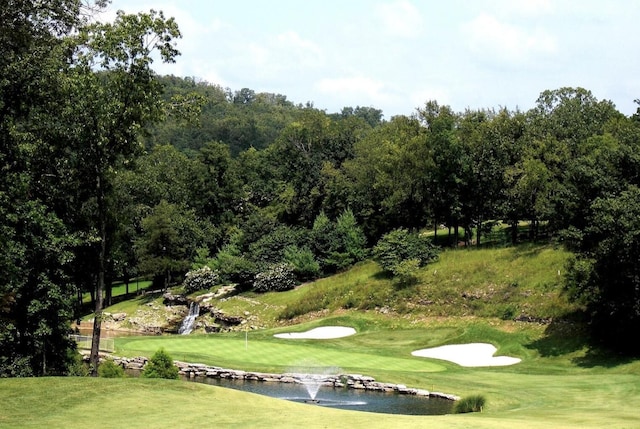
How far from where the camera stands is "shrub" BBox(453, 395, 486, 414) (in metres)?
22.2

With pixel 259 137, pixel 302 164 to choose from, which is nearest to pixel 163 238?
pixel 302 164

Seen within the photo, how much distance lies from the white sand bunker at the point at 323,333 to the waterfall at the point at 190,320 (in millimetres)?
14999

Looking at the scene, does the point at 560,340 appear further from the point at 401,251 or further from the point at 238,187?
the point at 238,187

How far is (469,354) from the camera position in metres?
37.8

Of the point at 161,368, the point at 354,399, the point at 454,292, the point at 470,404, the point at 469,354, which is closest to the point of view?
the point at 470,404

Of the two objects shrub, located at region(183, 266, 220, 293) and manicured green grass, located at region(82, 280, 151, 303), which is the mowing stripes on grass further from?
manicured green grass, located at region(82, 280, 151, 303)

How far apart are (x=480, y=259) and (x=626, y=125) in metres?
20.8

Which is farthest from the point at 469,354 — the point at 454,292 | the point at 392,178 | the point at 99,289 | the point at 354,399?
the point at 392,178

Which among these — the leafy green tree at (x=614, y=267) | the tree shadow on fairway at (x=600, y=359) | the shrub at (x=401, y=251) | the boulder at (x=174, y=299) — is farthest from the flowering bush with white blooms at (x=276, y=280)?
the tree shadow on fairway at (x=600, y=359)

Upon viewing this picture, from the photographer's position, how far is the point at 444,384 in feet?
89.6

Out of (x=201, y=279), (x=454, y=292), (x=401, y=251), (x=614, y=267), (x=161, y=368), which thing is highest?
(x=401, y=251)

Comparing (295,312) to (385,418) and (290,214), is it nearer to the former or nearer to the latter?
(290,214)

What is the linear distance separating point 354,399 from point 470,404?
17.2 ft

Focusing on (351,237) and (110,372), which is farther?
(351,237)
